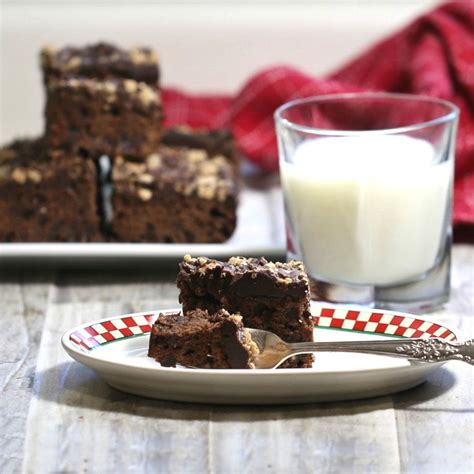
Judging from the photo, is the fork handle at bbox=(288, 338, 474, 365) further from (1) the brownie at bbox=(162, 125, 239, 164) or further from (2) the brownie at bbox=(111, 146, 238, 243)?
(1) the brownie at bbox=(162, 125, 239, 164)

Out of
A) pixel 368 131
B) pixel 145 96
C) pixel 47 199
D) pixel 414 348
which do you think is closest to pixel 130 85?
pixel 145 96

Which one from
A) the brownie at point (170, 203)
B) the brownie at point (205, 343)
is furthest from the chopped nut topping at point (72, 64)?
the brownie at point (205, 343)

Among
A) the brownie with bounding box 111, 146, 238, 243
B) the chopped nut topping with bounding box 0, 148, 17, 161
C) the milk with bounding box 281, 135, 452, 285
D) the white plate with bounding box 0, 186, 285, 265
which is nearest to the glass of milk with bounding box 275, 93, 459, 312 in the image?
the milk with bounding box 281, 135, 452, 285

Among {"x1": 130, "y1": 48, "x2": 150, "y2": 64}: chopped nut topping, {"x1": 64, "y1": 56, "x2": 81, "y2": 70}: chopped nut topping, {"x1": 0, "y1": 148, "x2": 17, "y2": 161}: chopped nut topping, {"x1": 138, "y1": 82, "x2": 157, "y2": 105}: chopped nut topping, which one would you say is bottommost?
{"x1": 0, "y1": 148, "x2": 17, "y2": 161}: chopped nut topping

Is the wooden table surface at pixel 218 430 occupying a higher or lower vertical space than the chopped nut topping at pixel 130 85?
lower

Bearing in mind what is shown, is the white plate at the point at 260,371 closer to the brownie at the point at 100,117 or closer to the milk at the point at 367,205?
the milk at the point at 367,205

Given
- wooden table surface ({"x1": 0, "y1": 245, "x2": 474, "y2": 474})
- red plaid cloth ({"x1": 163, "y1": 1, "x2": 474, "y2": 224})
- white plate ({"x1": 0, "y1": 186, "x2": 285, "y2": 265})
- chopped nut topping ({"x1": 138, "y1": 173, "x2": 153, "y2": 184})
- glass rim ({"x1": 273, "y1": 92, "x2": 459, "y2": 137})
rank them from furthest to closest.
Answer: red plaid cloth ({"x1": 163, "y1": 1, "x2": 474, "y2": 224}) → chopped nut topping ({"x1": 138, "y1": 173, "x2": 153, "y2": 184}) → white plate ({"x1": 0, "y1": 186, "x2": 285, "y2": 265}) → glass rim ({"x1": 273, "y1": 92, "x2": 459, "y2": 137}) → wooden table surface ({"x1": 0, "y1": 245, "x2": 474, "y2": 474})

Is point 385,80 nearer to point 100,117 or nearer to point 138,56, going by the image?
point 138,56
